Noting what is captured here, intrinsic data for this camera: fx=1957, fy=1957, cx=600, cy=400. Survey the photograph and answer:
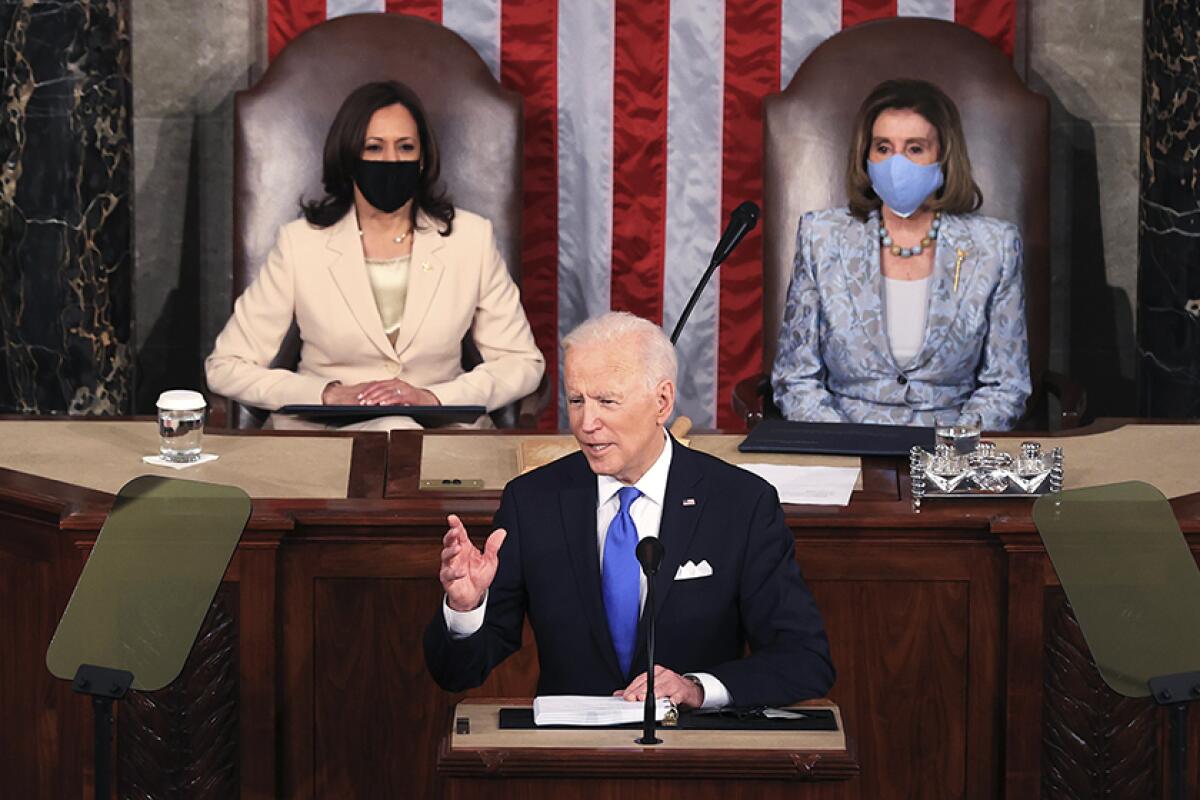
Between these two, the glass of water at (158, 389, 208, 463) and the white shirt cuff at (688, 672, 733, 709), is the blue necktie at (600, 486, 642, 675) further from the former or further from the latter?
the glass of water at (158, 389, 208, 463)

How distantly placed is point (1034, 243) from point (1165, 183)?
395mm

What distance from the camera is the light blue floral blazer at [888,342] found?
497cm

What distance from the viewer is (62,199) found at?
5375 millimetres

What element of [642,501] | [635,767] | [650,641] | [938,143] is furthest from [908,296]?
[635,767]

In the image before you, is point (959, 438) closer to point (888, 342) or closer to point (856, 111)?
point (888, 342)

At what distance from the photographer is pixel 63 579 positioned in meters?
3.45

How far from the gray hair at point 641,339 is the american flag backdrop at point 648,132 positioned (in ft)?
9.74

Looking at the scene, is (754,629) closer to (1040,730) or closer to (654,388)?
(654,388)

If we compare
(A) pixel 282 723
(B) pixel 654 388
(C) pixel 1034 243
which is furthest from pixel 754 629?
(C) pixel 1034 243

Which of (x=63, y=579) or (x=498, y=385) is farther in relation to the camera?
(x=498, y=385)

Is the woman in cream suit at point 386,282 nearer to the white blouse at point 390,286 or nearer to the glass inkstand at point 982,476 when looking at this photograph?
the white blouse at point 390,286

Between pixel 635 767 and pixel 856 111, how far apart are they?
3.40 meters

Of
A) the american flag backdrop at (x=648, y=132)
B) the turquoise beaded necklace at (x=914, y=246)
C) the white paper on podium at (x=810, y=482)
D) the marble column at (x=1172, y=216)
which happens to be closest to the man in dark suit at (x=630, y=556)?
the white paper on podium at (x=810, y=482)

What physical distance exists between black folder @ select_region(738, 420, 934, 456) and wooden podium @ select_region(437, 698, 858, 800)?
4.84ft
